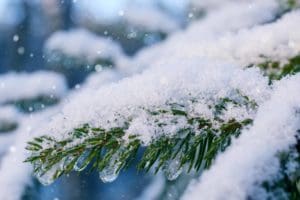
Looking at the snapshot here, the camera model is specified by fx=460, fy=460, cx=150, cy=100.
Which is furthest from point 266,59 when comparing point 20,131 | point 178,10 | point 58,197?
point 58,197

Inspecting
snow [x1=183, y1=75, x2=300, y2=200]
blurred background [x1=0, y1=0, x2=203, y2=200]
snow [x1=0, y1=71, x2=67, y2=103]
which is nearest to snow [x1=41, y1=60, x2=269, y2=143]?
snow [x1=183, y1=75, x2=300, y2=200]

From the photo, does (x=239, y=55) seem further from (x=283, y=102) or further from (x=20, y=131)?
(x=20, y=131)

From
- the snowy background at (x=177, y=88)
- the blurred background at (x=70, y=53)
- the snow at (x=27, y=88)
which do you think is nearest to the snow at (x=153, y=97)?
the snowy background at (x=177, y=88)

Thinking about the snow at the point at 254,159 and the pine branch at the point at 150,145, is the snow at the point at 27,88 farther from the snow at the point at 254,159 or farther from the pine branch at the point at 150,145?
the snow at the point at 254,159

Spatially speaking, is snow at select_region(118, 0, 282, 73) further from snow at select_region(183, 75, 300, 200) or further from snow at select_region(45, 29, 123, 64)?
snow at select_region(45, 29, 123, 64)

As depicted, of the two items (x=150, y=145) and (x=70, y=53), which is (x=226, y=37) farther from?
(x=70, y=53)

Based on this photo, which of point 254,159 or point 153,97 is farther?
point 153,97

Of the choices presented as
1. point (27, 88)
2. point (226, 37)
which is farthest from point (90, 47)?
point (226, 37)
